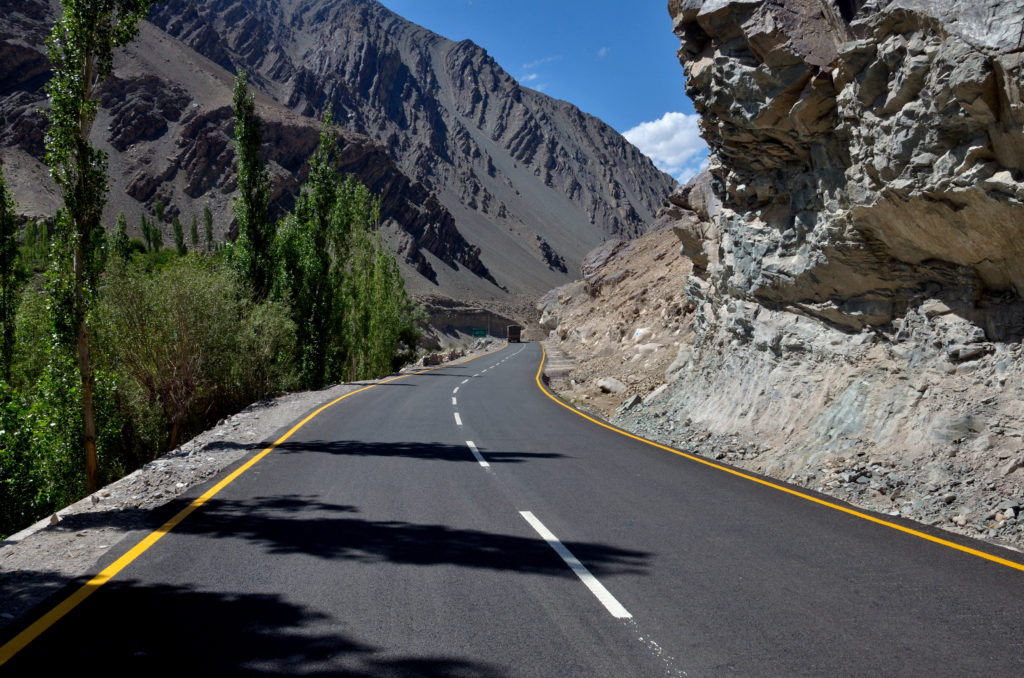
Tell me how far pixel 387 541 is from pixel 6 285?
16181mm

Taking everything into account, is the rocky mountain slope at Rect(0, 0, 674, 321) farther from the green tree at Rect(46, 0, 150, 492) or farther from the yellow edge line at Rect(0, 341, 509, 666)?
the yellow edge line at Rect(0, 341, 509, 666)

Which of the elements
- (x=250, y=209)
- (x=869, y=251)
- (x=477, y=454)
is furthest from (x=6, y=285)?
(x=869, y=251)

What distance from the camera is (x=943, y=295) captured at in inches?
340

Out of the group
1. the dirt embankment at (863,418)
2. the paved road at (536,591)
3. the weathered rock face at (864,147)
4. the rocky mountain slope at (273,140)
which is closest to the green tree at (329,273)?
the dirt embankment at (863,418)

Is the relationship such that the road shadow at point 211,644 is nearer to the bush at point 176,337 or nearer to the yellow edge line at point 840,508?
the yellow edge line at point 840,508

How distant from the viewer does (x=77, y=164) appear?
10219 millimetres

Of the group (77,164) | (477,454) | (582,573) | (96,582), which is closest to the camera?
(96,582)

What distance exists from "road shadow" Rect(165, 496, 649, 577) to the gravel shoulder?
2.18ft

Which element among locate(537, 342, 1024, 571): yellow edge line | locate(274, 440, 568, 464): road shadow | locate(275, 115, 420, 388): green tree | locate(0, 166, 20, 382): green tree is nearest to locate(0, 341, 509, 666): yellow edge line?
locate(274, 440, 568, 464): road shadow

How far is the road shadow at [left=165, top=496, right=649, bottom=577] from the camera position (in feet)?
16.6

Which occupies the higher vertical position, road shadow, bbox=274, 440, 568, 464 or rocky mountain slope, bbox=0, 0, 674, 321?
rocky mountain slope, bbox=0, 0, 674, 321

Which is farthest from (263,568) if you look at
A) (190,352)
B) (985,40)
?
(190,352)

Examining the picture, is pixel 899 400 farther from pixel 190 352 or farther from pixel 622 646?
pixel 190 352

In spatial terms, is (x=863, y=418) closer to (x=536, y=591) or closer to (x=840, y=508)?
(x=840, y=508)
